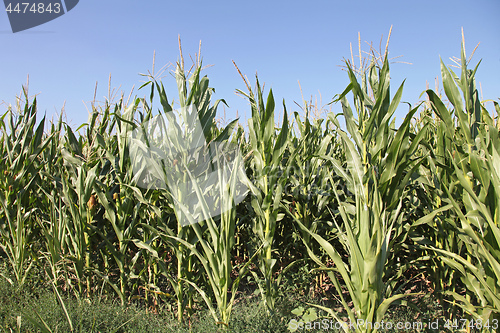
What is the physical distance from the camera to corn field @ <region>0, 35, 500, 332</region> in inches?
73.8

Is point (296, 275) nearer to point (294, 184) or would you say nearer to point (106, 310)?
point (294, 184)

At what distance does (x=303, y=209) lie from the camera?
2961 millimetres

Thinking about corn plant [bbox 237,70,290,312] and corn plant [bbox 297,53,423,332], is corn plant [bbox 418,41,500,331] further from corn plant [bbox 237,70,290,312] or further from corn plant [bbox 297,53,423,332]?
corn plant [bbox 237,70,290,312]

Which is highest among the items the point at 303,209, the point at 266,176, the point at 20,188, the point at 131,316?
the point at 20,188

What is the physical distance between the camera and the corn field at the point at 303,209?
1875 mm

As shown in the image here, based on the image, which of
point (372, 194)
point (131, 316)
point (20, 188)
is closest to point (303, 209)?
point (372, 194)

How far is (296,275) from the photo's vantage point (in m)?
2.88

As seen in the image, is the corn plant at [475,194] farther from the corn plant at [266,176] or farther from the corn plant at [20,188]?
the corn plant at [20,188]

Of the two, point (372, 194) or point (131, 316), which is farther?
point (131, 316)

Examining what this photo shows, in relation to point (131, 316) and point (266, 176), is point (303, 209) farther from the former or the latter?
point (131, 316)

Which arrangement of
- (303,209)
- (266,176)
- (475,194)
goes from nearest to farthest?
(475,194) → (266,176) → (303,209)

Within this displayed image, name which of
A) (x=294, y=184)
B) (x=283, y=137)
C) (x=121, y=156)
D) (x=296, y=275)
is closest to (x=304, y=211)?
(x=294, y=184)

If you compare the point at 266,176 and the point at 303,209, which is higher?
the point at 266,176

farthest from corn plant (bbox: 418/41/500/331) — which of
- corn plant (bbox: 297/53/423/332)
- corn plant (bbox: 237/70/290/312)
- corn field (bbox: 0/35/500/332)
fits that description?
corn plant (bbox: 237/70/290/312)
